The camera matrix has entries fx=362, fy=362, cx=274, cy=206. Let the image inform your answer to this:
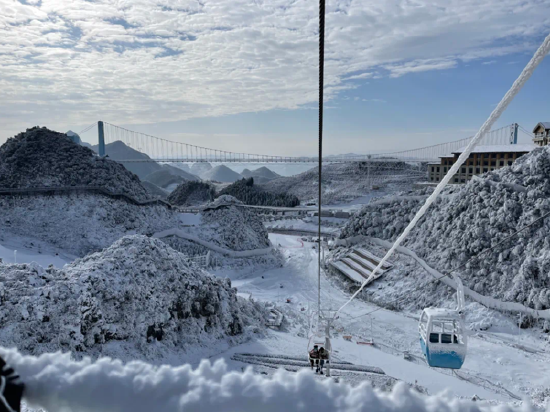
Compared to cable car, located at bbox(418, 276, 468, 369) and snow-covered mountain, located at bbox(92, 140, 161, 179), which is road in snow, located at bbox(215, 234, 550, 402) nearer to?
cable car, located at bbox(418, 276, 468, 369)

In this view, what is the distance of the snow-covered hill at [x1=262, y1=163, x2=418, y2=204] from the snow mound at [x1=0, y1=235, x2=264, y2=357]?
193ft

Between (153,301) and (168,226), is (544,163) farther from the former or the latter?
(168,226)

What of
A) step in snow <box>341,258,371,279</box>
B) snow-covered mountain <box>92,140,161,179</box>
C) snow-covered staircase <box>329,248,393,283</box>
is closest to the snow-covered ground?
snow-covered staircase <box>329,248,393,283</box>

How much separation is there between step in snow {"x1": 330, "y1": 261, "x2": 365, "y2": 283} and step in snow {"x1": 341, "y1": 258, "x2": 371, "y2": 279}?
0.84 ft

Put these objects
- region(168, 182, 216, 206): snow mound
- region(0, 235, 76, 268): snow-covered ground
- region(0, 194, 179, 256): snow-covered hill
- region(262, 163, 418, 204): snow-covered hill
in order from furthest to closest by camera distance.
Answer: region(262, 163, 418, 204): snow-covered hill < region(168, 182, 216, 206): snow mound < region(0, 194, 179, 256): snow-covered hill < region(0, 235, 76, 268): snow-covered ground

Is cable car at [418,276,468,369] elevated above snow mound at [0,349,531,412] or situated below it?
below

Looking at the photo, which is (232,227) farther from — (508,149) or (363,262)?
(508,149)

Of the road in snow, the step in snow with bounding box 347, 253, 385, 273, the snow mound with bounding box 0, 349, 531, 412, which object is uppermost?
the snow mound with bounding box 0, 349, 531, 412

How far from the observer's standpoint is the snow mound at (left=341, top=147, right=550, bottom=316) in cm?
1936

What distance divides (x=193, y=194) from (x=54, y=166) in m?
43.0

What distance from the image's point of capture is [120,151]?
180 meters

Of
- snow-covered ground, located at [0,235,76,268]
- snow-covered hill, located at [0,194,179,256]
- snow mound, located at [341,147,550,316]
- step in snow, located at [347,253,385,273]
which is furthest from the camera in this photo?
snow-covered hill, located at [0,194,179,256]

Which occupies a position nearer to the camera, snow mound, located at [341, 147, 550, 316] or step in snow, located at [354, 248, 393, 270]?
snow mound, located at [341, 147, 550, 316]

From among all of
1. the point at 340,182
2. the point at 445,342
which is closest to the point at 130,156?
the point at 340,182
